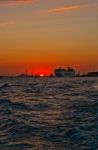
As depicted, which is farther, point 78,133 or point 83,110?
point 83,110

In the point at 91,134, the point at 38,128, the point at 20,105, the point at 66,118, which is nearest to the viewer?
the point at 91,134

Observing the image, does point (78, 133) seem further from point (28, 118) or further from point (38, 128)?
point (28, 118)

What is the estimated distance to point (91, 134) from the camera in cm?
1304

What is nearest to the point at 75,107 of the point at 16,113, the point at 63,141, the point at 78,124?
the point at 16,113

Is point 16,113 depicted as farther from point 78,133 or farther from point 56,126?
point 78,133

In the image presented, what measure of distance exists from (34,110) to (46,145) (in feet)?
27.4

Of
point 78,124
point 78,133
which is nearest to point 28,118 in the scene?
point 78,124

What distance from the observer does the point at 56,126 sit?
14.6 m

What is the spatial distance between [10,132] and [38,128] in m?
1.05

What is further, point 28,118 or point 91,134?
point 28,118

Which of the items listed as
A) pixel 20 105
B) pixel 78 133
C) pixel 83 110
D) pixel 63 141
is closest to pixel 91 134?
pixel 78 133

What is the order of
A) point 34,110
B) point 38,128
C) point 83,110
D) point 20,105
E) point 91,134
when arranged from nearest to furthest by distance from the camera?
point 91,134, point 38,128, point 83,110, point 34,110, point 20,105

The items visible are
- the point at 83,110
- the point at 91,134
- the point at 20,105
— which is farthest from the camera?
the point at 20,105

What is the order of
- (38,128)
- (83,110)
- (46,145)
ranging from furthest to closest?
(83,110) < (38,128) < (46,145)
